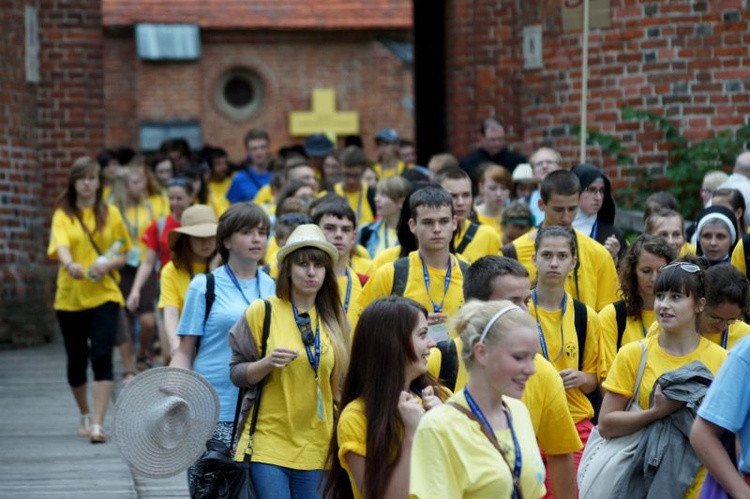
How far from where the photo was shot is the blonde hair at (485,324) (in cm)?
Result: 500

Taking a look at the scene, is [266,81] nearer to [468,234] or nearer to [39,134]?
[39,134]

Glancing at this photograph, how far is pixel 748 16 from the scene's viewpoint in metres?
14.7

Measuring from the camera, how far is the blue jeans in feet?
22.2

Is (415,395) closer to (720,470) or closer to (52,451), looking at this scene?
(720,470)

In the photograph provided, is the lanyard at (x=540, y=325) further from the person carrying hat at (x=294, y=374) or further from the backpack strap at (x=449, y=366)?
the person carrying hat at (x=294, y=374)

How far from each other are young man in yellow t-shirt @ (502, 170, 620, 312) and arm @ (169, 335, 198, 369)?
1948 mm

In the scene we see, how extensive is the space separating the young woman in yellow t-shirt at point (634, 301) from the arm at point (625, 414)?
0.81 metres

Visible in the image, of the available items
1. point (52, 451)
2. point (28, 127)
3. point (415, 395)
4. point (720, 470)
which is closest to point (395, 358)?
point (415, 395)

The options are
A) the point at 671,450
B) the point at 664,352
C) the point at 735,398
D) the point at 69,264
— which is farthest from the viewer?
the point at 69,264

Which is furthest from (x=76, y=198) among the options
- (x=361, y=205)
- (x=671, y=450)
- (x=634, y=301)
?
(x=671, y=450)

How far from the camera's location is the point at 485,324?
198 inches

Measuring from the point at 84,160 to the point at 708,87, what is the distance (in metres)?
6.09

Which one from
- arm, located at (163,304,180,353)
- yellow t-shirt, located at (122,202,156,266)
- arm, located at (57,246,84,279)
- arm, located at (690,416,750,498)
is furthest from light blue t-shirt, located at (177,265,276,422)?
yellow t-shirt, located at (122,202,156,266)

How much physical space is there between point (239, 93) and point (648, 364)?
3207 centimetres
